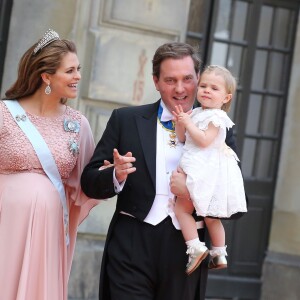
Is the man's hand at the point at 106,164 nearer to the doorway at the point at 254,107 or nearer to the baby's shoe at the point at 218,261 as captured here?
the baby's shoe at the point at 218,261

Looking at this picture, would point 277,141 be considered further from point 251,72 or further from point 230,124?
point 230,124

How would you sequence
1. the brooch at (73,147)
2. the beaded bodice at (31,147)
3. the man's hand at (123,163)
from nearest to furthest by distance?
the man's hand at (123,163) → the beaded bodice at (31,147) → the brooch at (73,147)

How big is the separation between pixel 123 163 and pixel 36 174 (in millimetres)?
750

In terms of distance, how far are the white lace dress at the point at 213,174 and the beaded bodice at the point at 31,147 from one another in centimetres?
77

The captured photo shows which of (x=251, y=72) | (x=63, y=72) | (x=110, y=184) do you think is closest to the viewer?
(x=110, y=184)

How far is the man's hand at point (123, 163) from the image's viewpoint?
16.7 feet

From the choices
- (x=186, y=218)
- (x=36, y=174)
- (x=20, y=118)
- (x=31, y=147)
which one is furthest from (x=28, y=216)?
(x=186, y=218)

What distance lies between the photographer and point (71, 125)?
5.81 m

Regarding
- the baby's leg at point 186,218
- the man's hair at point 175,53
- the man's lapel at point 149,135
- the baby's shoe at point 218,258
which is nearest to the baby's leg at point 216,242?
the baby's shoe at point 218,258

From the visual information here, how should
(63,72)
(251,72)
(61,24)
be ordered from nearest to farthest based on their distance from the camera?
(63,72) < (61,24) < (251,72)

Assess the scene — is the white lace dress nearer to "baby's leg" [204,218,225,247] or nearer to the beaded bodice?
"baby's leg" [204,218,225,247]

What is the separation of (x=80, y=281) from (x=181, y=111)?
398cm

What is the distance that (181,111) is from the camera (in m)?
5.26

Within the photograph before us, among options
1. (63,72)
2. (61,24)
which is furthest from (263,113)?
(63,72)
